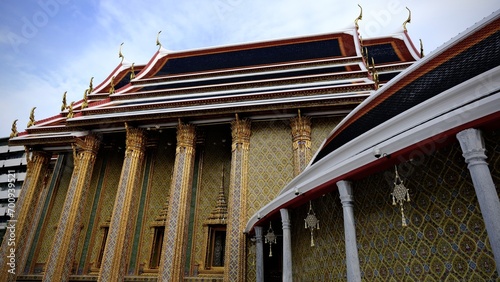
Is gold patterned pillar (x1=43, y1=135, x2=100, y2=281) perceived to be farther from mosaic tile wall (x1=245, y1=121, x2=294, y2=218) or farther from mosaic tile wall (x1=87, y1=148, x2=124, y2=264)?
mosaic tile wall (x1=245, y1=121, x2=294, y2=218)

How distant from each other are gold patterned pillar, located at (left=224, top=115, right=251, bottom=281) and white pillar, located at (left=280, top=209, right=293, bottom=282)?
288 cm

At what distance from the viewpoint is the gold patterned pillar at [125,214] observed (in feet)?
30.7

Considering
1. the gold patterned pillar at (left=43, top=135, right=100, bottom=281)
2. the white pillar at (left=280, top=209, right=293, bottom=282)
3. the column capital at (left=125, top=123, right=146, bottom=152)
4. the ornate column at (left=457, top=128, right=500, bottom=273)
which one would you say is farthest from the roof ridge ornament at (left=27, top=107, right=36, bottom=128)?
the ornate column at (left=457, top=128, right=500, bottom=273)

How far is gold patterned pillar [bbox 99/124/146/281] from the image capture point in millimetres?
9359

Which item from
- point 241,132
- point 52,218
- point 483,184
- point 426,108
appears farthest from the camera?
point 52,218

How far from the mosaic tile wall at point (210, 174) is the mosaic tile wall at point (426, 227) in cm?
589

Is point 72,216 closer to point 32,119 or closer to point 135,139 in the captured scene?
point 135,139

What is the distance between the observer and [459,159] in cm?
367

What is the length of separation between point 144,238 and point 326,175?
819cm

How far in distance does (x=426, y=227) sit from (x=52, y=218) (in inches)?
509

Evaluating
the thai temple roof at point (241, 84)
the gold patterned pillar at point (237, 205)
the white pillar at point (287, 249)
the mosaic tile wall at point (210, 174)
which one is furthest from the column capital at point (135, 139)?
the white pillar at point (287, 249)

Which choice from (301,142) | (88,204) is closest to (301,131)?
(301,142)

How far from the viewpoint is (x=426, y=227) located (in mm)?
3873

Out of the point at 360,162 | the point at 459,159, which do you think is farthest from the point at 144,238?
the point at 459,159
